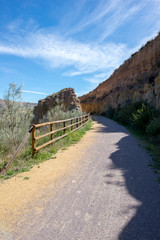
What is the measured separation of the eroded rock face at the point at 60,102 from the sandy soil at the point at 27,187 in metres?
13.2

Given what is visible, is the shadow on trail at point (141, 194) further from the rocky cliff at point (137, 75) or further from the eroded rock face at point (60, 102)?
the rocky cliff at point (137, 75)

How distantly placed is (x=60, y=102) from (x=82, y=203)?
1597cm

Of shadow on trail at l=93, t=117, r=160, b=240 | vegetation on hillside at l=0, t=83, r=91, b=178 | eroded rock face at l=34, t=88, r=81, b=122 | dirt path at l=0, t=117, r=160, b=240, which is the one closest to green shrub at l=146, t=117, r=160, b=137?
shadow on trail at l=93, t=117, r=160, b=240

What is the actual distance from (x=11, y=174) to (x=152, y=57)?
29.1 m

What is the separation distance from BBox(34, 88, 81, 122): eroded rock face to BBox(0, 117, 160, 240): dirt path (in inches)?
543

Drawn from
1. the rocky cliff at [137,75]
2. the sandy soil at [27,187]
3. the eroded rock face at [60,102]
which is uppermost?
the rocky cliff at [137,75]

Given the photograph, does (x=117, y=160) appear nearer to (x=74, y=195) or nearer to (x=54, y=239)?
(x=74, y=195)

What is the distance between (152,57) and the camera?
26453 millimetres

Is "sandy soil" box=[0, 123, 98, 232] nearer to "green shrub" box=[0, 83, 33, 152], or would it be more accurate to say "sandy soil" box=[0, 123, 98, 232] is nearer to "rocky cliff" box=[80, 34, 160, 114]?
"green shrub" box=[0, 83, 33, 152]

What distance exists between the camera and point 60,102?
18234mm

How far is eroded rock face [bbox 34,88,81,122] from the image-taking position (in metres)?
18.3

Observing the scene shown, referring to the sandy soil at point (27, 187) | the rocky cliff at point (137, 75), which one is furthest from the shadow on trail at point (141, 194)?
the rocky cliff at point (137, 75)

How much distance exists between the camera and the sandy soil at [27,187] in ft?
8.46

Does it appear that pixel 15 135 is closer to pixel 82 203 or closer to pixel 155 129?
pixel 82 203
